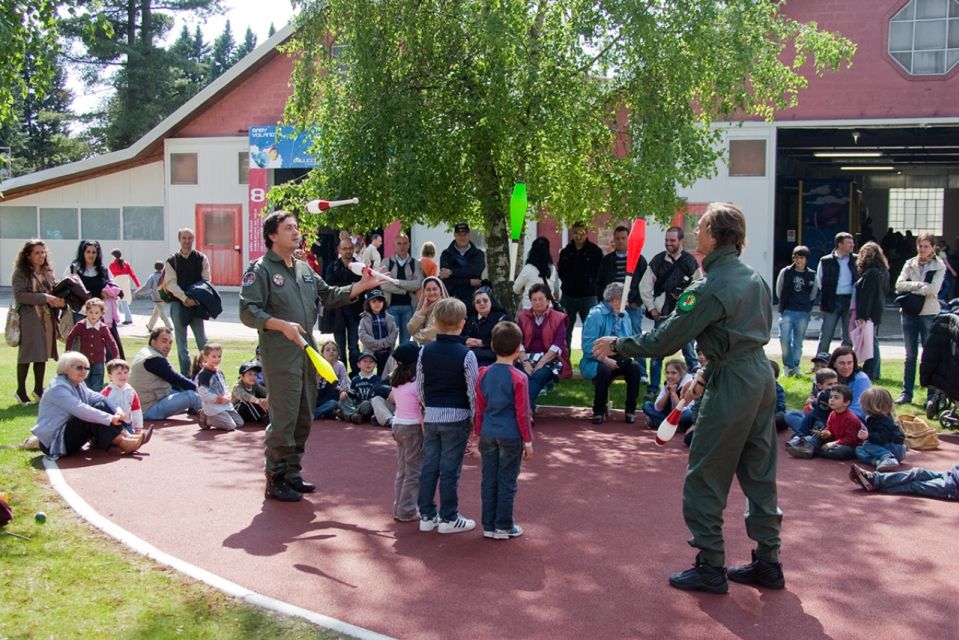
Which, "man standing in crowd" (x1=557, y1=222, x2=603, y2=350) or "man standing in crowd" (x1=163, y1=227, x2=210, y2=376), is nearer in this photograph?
"man standing in crowd" (x1=163, y1=227, x2=210, y2=376)

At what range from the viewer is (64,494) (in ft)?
25.3

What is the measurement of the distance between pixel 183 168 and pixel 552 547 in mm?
25886

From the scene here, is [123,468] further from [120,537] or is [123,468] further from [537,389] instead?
[537,389]

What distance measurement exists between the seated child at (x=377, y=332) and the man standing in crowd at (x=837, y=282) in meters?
6.04

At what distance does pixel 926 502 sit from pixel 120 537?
582cm

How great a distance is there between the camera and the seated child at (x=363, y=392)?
36.1 feet

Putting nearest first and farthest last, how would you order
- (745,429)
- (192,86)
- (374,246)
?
(745,429)
(374,246)
(192,86)

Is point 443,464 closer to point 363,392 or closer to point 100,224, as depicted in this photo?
point 363,392

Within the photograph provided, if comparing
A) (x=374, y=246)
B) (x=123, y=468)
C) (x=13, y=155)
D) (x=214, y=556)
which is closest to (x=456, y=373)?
(x=214, y=556)

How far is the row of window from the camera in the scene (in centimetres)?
3105

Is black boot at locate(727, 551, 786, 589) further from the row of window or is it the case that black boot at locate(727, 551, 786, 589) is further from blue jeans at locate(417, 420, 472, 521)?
the row of window

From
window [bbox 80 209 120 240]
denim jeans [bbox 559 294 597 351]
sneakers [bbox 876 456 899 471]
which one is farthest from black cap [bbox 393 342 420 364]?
window [bbox 80 209 120 240]

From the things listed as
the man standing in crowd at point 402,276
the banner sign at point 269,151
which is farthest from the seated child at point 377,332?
the banner sign at point 269,151

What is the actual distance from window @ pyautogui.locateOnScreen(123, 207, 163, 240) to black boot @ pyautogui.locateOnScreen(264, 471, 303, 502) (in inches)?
976
